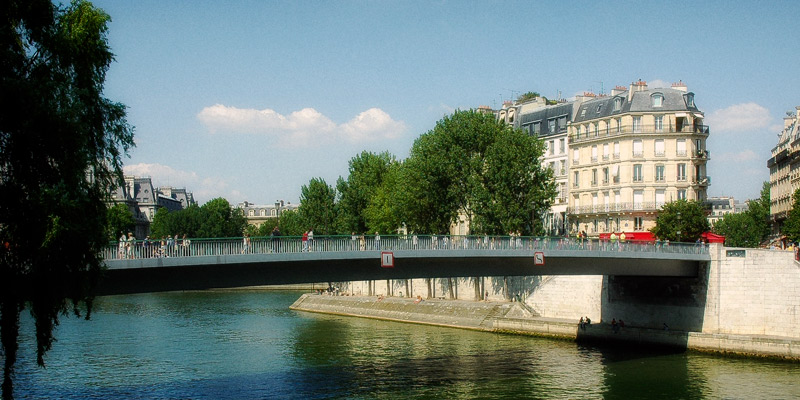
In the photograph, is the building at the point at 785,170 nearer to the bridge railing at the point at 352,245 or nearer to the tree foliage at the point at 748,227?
the tree foliage at the point at 748,227

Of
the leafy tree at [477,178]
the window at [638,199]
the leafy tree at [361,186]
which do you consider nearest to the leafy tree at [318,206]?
the leafy tree at [361,186]

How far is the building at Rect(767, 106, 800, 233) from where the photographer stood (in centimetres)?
8050

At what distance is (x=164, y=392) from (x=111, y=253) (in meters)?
8.07

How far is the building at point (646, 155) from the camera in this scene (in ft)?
226

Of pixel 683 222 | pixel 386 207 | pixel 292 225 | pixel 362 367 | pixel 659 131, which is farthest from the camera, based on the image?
pixel 292 225

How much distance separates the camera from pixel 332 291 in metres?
85.1

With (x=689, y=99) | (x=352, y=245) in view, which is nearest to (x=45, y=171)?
(x=352, y=245)

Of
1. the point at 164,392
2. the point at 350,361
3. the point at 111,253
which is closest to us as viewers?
the point at 111,253

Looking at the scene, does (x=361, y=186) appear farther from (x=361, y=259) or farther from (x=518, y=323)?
(x=361, y=259)

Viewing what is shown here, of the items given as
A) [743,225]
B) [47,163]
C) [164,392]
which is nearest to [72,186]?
[47,163]

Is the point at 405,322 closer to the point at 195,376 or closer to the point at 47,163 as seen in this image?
the point at 195,376

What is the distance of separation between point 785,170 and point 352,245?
62650 millimetres

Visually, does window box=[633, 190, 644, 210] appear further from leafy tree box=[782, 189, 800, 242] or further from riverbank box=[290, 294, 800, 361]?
riverbank box=[290, 294, 800, 361]

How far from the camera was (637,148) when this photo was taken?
228 feet
